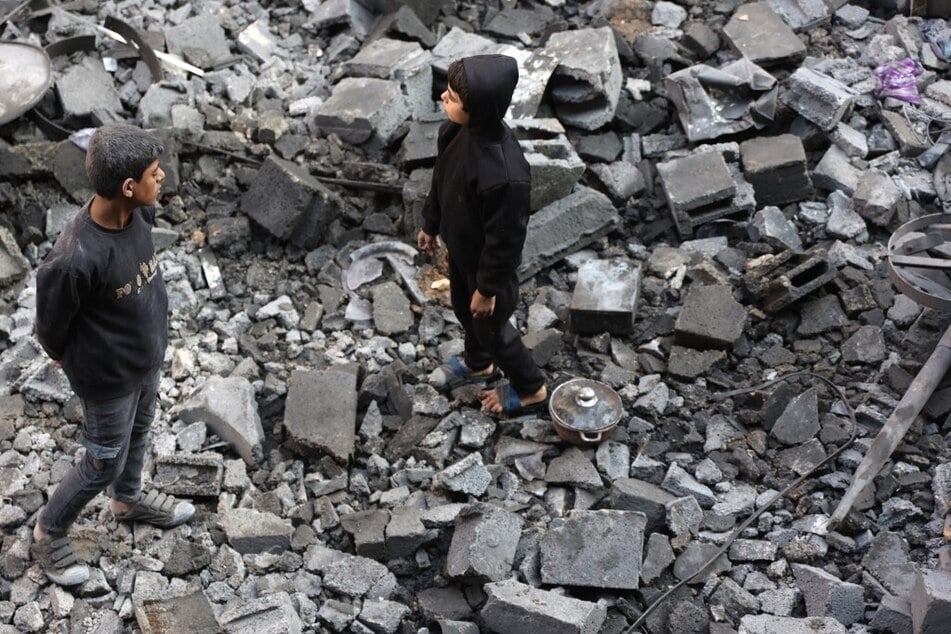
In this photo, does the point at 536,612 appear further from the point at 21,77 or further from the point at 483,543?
the point at 21,77

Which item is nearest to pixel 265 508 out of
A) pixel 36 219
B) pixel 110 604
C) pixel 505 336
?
pixel 110 604

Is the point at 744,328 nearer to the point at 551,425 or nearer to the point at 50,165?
the point at 551,425

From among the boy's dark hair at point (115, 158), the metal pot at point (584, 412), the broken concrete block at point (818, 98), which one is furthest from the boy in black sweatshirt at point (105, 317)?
the broken concrete block at point (818, 98)

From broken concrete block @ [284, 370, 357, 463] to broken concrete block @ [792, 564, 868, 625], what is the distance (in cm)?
253

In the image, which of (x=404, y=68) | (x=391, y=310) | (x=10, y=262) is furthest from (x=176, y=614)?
(x=404, y=68)

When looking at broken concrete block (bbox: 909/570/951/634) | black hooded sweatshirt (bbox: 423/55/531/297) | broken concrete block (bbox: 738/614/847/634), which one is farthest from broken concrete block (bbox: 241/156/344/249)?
broken concrete block (bbox: 909/570/951/634)

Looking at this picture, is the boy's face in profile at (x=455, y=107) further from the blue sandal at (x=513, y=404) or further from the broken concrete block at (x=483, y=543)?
the broken concrete block at (x=483, y=543)

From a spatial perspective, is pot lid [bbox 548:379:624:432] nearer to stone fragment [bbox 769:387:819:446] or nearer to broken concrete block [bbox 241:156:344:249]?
stone fragment [bbox 769:387:819:446]

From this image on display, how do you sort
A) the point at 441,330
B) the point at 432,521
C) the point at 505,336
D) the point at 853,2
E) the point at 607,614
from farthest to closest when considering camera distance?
the point at 853,2
the point at 441,330
the point at 505,336
the point at 432,521
the point at 607,614

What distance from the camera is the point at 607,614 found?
471 centimetres

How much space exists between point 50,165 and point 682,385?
15.0 ft

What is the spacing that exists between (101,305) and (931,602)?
371 cm

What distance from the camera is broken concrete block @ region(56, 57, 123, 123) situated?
7.30 m

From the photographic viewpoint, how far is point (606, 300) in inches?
244
